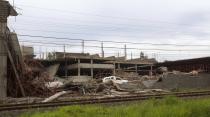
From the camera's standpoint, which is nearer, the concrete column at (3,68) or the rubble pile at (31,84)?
the concrete column at (3,68)

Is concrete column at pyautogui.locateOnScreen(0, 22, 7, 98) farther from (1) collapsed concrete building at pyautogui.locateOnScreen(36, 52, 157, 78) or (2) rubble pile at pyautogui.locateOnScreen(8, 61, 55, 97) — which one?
(1) collapsed concrete building at pyautogui.locateOnScreen(36, 52, 157, 78)

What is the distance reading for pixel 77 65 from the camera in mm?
62312

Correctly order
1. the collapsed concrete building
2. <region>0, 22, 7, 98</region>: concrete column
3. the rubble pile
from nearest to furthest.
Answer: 1. <region>0, 22, 7, 98</region>: concrete column
2. the rubble pile
3. the collapsed concrete building

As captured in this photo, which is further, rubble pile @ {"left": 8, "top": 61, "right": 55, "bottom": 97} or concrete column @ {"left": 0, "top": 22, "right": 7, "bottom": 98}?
rubble pile @ {"left": 8, "top": 61, "right": 55, "bottom": 97}

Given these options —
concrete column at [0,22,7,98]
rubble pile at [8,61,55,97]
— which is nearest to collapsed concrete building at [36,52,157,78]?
rubble pile at [8,61,55,97]

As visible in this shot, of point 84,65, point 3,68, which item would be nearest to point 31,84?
point 3,68

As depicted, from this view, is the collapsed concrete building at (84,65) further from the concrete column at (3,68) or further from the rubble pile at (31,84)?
the concrete column at (3,68)

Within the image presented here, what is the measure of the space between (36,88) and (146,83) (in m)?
11.5

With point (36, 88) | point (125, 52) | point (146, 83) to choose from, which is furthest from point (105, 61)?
point (36, 88)

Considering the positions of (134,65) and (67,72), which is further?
(134,65)

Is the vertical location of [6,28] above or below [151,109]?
above

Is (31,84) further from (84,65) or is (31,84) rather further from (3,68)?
(84,65)

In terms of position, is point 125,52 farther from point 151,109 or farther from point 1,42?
point 151,109

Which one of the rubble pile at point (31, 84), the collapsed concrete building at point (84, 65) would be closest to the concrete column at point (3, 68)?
the rubble pile at point (31, 84)
